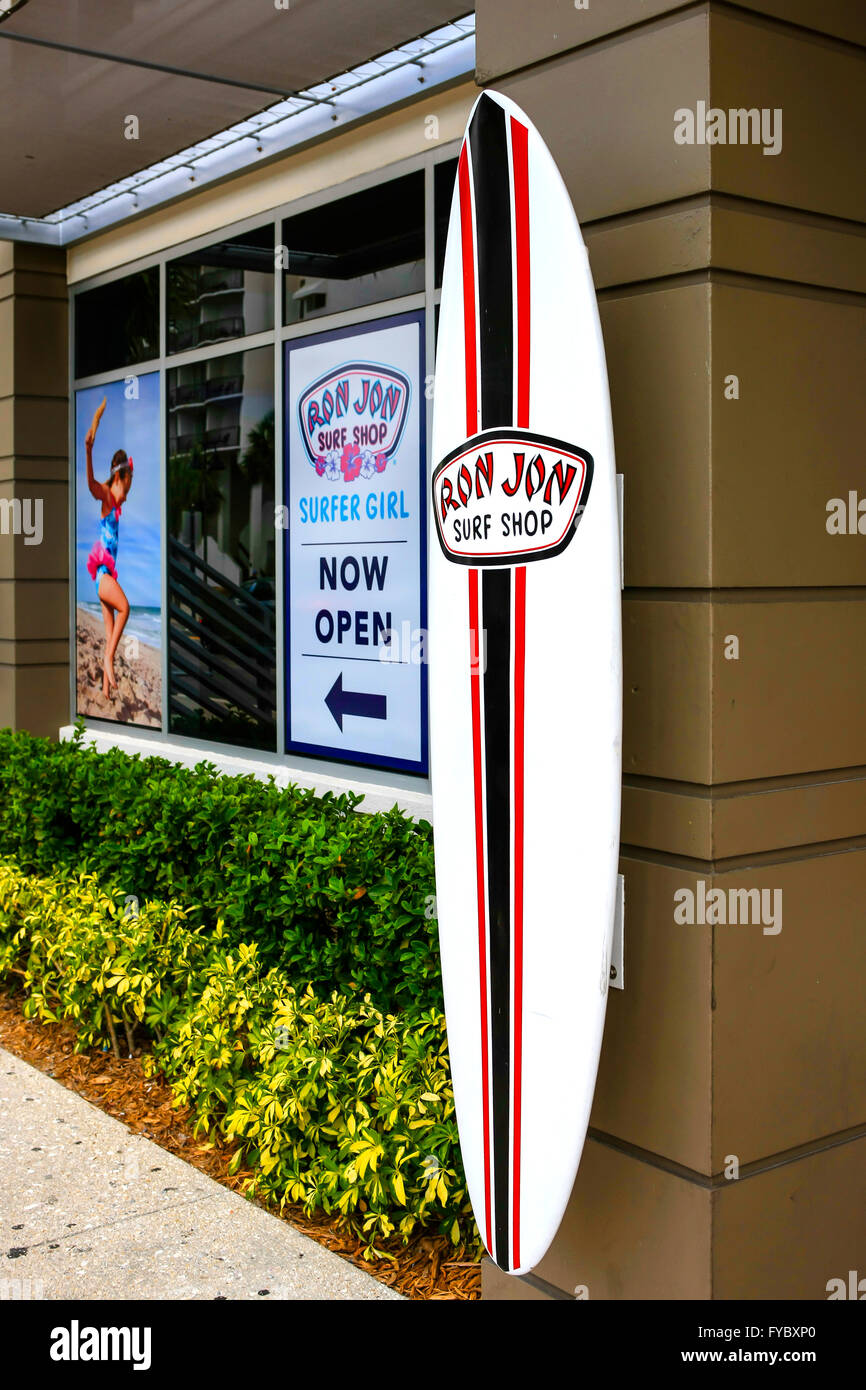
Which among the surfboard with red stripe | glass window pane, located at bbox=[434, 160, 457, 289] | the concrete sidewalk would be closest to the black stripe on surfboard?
the surfboard with red stripe

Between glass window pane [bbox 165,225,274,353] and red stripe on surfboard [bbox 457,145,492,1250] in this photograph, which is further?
glass window pane [bbox 165,225,274,353]

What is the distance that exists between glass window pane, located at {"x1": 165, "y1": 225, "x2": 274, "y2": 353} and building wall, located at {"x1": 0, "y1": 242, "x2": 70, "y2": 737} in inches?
57.3

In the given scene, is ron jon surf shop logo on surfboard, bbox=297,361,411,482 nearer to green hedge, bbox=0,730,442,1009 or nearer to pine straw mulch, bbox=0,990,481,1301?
green hedge, bbox=0,730,442,1009

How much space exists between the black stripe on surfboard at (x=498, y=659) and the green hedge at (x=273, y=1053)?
93 cm

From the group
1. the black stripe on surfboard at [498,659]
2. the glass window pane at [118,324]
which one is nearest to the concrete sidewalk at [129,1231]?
the black stripe on surfboard at [498,659]

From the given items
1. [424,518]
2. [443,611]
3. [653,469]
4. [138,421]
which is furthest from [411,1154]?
[138,421]

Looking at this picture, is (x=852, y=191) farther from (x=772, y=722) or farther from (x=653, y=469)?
(x=772, y=722)

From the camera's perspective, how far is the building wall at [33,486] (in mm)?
9961

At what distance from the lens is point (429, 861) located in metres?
4.94

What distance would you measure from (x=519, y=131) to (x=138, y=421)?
6.90 metres

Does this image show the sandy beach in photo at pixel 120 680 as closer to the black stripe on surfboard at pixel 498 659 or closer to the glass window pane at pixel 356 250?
the glass window pane at pixel 356 250

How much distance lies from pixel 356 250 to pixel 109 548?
3.45m

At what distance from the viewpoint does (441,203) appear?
22.2 ft

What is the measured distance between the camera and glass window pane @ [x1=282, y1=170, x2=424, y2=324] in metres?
6.99
